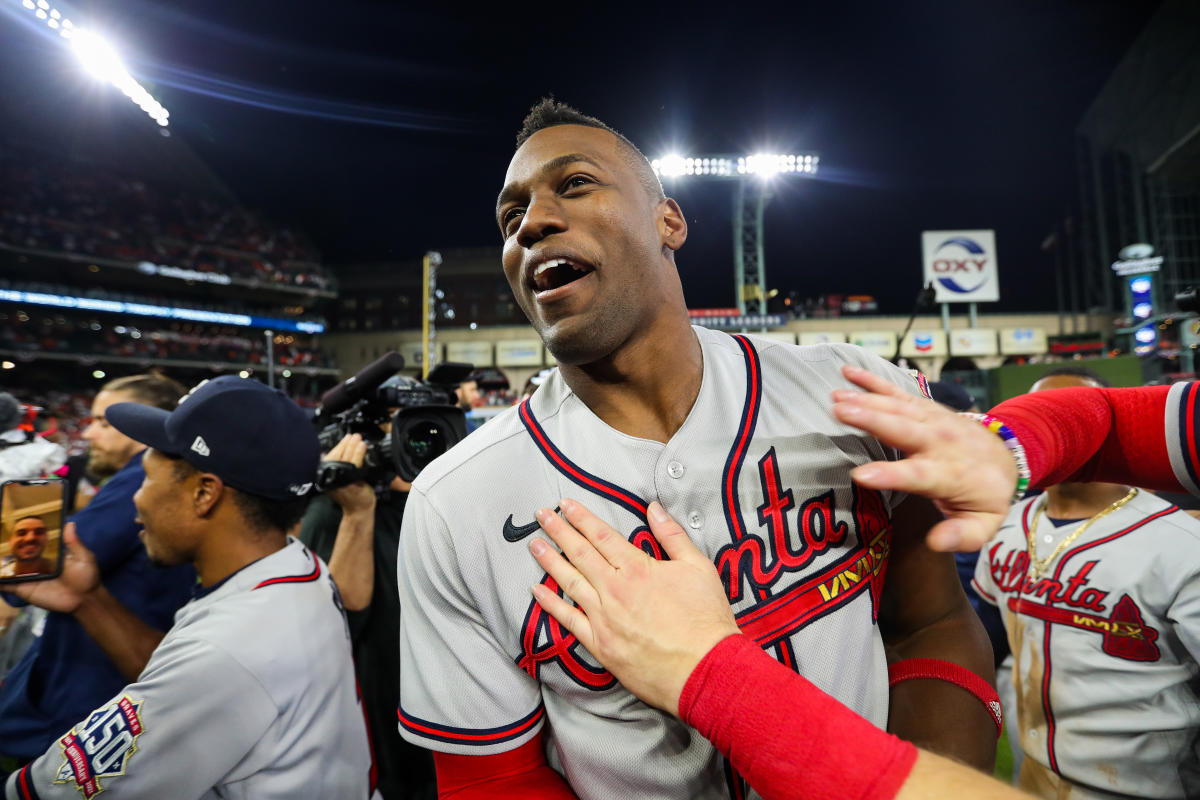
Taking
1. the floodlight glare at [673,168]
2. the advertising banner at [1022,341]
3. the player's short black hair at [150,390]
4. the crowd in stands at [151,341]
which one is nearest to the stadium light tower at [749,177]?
the floodlight glare at [673,168]

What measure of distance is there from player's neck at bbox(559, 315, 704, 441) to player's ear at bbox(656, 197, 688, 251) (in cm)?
29

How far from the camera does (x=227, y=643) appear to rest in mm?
1544

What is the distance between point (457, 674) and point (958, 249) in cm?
2561

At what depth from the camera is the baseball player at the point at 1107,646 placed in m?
2.09

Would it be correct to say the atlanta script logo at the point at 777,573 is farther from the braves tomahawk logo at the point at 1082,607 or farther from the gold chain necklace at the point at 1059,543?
the gold chain necklace at the point at 1059,543

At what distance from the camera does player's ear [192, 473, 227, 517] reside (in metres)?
1.92

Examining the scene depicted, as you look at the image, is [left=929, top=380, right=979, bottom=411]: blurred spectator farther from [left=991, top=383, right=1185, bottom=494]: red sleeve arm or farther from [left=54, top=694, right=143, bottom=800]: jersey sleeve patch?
[left=54, top=694, right=143, bottom=800]: jersey sleeve patch

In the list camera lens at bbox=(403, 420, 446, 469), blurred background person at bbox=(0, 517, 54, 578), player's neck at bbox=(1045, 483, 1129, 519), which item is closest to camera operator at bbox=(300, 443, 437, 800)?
camera lens at bbox=(403, 420, 446, 469)

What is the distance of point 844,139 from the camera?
64.8 feet

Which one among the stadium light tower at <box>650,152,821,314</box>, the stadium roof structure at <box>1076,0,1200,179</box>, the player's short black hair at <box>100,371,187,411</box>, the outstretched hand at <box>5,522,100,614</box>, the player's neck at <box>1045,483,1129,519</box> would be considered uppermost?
the stadium roof structure at <box>1076,0,1200,179</box>

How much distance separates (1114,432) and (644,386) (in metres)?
1.08

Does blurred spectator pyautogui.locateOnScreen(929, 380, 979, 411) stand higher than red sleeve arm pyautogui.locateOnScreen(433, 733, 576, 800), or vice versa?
blurred spectator pyautogui.locateOnScreen(929, 380, 979, 411)

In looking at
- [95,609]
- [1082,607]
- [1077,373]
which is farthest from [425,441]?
[1077,373]

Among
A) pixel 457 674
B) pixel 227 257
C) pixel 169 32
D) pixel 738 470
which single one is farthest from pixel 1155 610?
pixel 227 257
